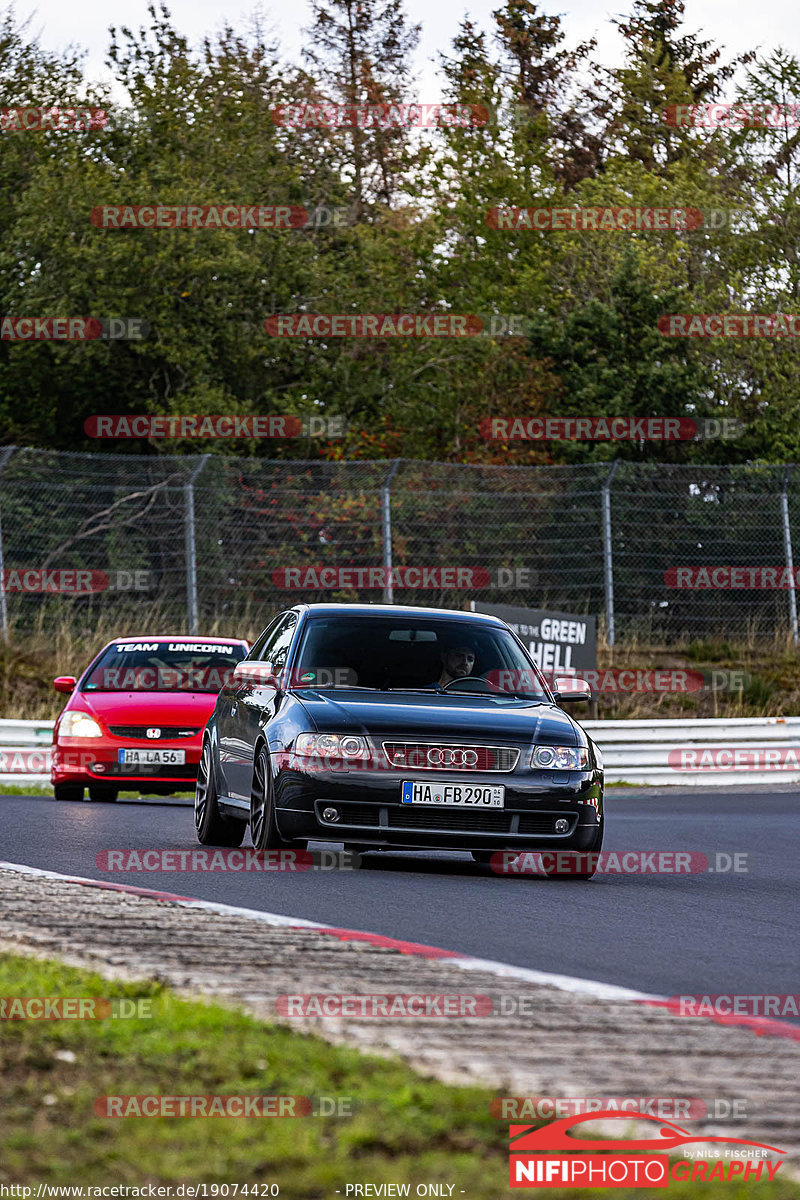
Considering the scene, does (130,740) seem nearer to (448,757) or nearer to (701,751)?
(448,757)

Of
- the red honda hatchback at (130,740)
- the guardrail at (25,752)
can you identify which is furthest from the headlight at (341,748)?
the guardrail at (25,752)

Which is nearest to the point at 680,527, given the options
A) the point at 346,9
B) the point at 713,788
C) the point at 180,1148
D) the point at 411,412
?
the point at 713,788

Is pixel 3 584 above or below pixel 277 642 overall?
above

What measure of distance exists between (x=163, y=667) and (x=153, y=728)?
1608mm

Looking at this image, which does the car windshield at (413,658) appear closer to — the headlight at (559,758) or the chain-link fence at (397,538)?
the headlight at (559,758)

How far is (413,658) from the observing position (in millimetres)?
10930

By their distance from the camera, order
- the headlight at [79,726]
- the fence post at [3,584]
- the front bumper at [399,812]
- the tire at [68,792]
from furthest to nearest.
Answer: the fence post at [3,584] → the tire at [68,792] → the headlight at [79,726] → the front bumper at [399,812]

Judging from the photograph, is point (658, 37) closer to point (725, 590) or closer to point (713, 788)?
point (725, 590)

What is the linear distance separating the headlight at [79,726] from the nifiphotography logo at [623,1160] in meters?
12.7

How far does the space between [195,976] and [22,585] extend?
59.2 ft

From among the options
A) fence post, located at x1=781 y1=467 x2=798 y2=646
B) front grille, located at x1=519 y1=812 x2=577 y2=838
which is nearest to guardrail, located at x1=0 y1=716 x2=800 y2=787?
fence post, located at x1=781 y1=467 x2=798 y2=646

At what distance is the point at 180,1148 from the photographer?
12.1 feet

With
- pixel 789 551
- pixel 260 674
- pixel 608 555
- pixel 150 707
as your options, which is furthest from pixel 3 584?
pixel 260 674

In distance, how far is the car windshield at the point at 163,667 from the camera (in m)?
17.3
